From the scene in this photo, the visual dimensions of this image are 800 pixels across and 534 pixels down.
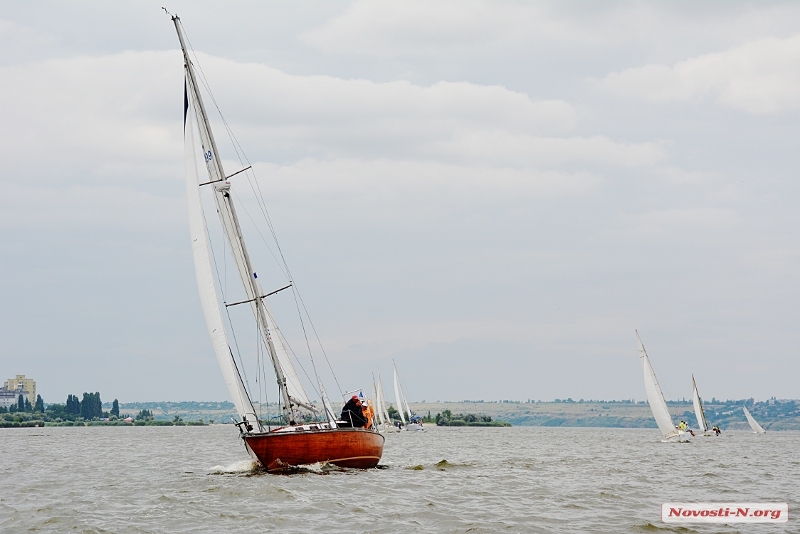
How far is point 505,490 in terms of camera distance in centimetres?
2739

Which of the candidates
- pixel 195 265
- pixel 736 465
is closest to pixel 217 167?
pixel 195 265

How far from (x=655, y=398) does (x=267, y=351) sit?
173ft

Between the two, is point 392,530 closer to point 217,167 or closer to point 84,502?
point 84,502

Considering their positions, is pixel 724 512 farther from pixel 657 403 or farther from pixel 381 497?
pixel 657 403

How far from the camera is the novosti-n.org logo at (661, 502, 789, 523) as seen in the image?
847 inches

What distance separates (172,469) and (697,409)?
221 feet

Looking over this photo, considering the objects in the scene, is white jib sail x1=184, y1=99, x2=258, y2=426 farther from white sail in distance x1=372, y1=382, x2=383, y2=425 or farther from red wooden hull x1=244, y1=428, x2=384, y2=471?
white sail in distance x1=372, y1=382, x2=383, y2=425

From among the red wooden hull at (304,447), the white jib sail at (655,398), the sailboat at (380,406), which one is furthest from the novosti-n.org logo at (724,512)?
the sailboat at (380,406)

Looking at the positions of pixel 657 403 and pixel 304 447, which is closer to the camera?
pixel 304 447

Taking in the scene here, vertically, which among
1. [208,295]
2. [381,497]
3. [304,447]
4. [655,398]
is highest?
[208,295]

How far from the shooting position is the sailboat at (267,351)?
1116 inches

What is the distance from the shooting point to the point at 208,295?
28.9 m

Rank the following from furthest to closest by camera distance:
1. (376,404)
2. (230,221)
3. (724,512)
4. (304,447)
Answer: (376,404)
(230,221)
(304,447)
(724,512)

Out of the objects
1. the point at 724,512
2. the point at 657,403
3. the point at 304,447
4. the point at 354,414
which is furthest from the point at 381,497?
the point at 657,403
